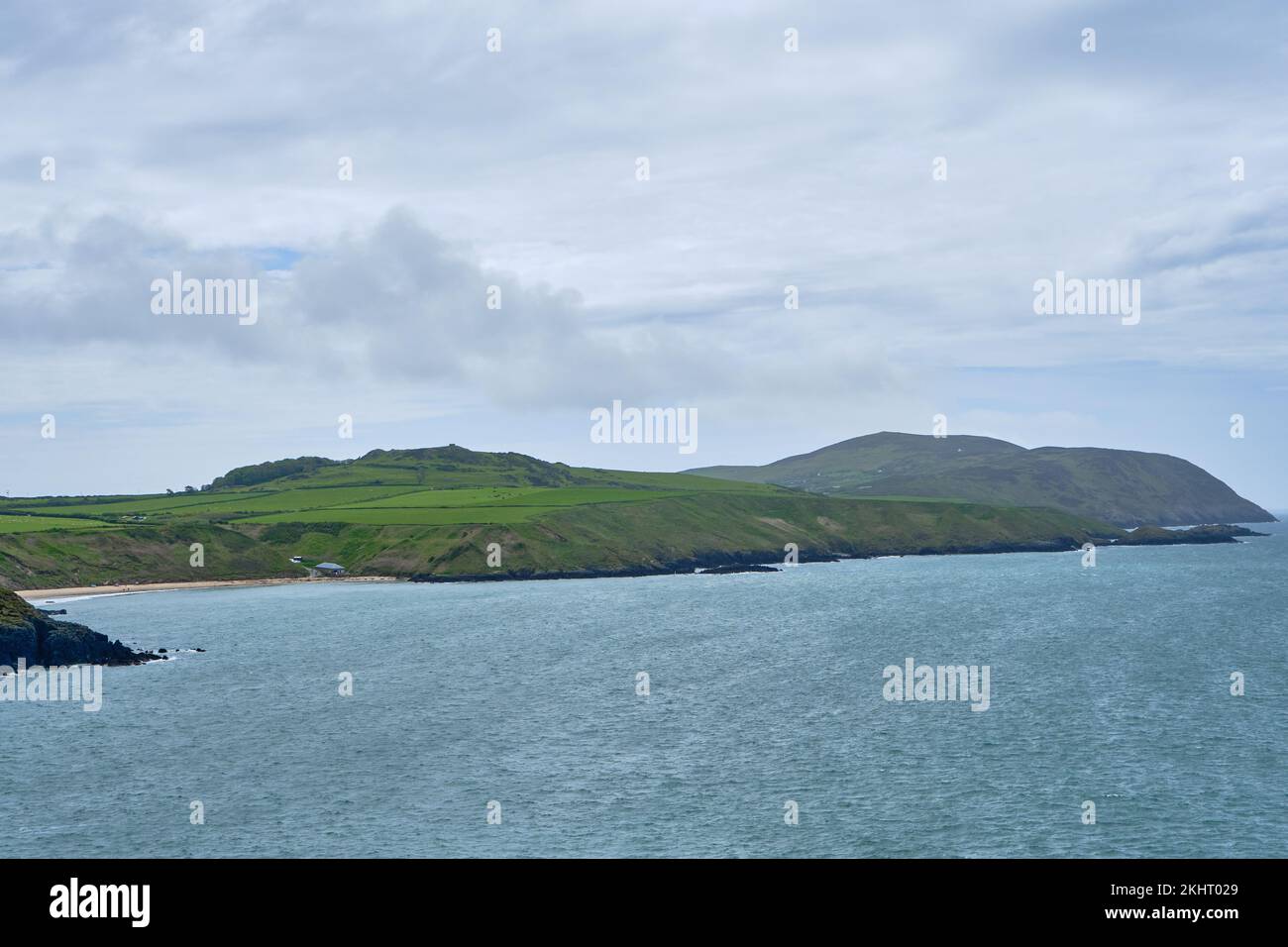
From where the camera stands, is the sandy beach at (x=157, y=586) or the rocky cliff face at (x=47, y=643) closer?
the rocky cliff face at (x=47, y=643)

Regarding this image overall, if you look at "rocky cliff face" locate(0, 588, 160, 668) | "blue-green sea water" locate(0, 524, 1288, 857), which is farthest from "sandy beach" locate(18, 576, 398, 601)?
"rocky cliff face" locate(0, 588, 160, 668)

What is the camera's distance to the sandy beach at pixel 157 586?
529ft

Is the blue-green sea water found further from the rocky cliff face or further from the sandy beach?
the sandy beach

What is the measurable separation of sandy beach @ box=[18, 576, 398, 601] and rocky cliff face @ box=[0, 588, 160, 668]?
5570cm

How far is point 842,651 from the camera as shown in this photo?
364ft

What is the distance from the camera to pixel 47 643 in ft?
337

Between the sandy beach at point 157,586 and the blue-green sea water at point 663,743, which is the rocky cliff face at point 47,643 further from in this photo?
the sandy beach at point 157,586

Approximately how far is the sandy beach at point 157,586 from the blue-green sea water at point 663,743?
32.6m

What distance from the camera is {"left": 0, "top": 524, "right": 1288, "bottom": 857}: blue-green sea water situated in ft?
171

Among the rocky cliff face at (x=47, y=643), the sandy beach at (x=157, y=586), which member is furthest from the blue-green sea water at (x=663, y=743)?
the sandy beach at (x=157, y=586)

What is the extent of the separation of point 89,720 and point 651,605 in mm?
86552

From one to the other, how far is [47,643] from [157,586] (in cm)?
7984

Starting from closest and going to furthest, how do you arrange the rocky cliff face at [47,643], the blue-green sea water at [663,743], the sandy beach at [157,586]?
the blue-green sea water at [663,743] → the rocky cliff face at [47,643] → the sandy beach at [157,586]

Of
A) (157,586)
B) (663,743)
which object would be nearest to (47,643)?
(663,743)
